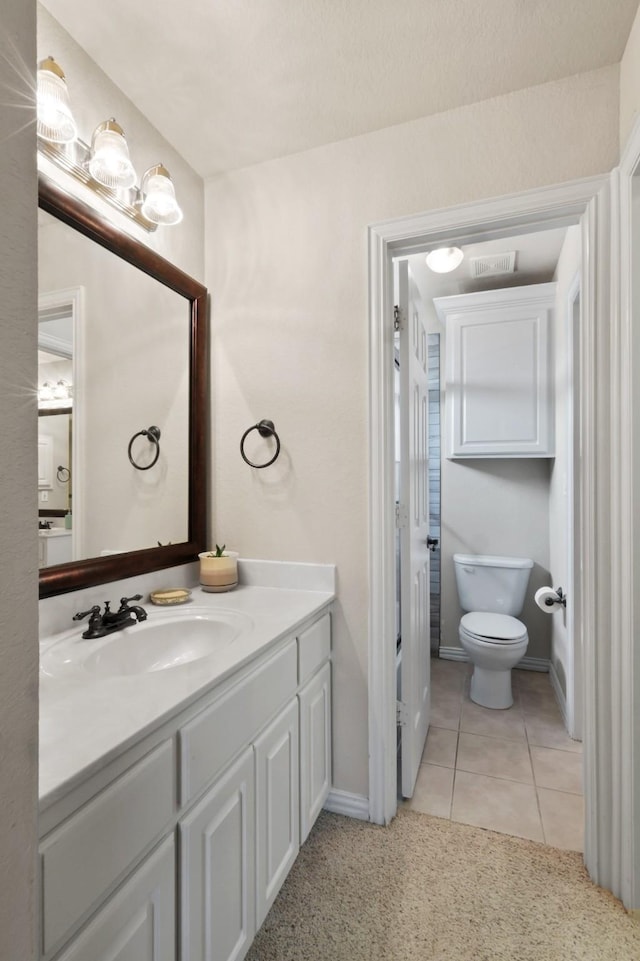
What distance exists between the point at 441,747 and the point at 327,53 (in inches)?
107

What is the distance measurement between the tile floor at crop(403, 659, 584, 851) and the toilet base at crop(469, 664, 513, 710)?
0.13 ft

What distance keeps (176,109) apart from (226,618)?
5.63 feet

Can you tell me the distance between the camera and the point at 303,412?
68.7 inches

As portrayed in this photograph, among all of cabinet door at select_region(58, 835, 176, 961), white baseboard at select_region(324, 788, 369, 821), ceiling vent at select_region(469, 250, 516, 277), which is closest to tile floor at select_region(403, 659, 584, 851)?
→ white baseboard at select_region(324, 788, 369, 821)

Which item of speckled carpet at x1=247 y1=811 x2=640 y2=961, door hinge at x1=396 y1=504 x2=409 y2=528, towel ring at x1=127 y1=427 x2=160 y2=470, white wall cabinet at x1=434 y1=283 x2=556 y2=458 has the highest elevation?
white wall cabinet at x1=434 y1=283 x2=556 y2=458

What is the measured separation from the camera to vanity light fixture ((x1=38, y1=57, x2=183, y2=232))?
1147 millimetres

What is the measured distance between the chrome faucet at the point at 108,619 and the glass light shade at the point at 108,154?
4.06 feet

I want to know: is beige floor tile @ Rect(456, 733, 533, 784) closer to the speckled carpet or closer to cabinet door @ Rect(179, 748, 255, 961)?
the speckled carpet

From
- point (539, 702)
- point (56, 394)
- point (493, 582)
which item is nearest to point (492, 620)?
point (493, 582)

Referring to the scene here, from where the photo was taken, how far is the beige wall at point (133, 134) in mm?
1281

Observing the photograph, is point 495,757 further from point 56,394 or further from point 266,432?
point 56,394

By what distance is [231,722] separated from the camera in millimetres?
1032

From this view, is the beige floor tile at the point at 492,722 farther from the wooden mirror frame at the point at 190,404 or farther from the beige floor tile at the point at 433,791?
the wooden mirror frame at the point at 190,404

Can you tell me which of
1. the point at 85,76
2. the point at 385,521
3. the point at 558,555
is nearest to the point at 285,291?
the point at 85,76
